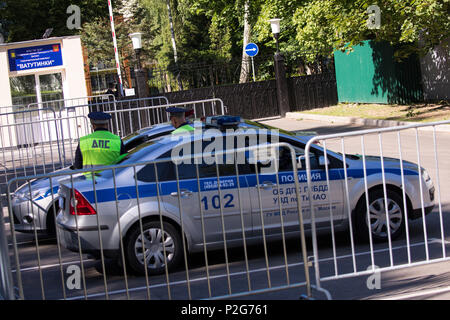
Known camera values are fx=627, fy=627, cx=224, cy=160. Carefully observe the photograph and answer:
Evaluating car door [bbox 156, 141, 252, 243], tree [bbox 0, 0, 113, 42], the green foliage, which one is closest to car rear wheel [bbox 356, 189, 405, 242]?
car door [bbox 156, 141, 252, 243]

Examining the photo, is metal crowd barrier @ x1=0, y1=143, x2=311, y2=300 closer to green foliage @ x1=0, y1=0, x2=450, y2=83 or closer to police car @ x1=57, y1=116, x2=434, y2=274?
police car @ x1=57, y1=116, x2=434, y2=274

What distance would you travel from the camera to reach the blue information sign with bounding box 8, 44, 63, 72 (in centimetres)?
2312

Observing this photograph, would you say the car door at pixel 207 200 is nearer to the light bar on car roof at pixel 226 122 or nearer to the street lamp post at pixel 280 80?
the light bar on car roof at pixel 226 122

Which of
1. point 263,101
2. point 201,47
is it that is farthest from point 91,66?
point 263,101

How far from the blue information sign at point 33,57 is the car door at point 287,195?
59.5 feet

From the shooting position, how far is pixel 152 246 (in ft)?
22.4

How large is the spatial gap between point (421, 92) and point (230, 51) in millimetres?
26962

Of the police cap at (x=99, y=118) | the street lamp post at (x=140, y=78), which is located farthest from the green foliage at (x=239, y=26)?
the police cap at (x=99, y=118)

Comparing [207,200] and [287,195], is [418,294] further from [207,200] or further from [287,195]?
[207,200]

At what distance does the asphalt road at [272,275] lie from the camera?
5.75 metres

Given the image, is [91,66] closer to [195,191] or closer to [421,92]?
[421,92]

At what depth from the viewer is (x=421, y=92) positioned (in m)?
24.3

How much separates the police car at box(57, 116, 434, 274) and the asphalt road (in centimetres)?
31
